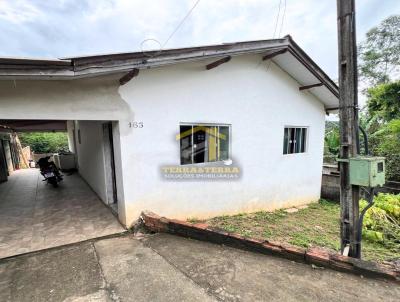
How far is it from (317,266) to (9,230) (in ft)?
20.0

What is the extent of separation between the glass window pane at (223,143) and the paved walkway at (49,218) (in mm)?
3161

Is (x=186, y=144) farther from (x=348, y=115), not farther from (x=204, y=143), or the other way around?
(x=348, y=115)

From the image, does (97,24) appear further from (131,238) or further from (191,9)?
(131,238)

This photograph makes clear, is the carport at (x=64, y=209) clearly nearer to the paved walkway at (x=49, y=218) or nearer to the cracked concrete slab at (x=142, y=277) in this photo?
the paved walkway at (x=49, y=218)

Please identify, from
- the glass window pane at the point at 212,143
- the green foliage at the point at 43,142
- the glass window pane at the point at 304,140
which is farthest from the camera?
the green foliage at the point at 43,142

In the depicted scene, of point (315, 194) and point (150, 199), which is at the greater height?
point (150, 199)

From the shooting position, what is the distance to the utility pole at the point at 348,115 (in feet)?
9.66

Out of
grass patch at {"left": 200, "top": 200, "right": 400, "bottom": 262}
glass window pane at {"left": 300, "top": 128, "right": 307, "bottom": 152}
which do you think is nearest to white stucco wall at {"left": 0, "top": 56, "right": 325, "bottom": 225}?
glass window pane at {"left": 300, "top": 128, "right": 307, "bottom": 152}

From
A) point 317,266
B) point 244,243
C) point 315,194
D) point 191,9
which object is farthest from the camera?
point 315,194

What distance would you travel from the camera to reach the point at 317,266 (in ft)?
10.7

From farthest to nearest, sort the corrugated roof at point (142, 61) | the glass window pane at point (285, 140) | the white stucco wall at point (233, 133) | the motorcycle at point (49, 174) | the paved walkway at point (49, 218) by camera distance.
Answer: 1. the motorcycle at point (49, 174)
2. the glass window pane at point (285, 140)
3. the white stucco wall at point (233, 133)
4. the paved walkway at point (49, 218)
5. the corrugated roof at point (142, 61)

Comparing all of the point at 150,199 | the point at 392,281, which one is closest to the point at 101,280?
the point at 150,199

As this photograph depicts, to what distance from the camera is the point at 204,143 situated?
18.7 ft

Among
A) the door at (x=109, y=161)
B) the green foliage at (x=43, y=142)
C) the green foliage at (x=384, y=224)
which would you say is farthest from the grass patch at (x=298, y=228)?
the green foliage at (x=43, y=142)
